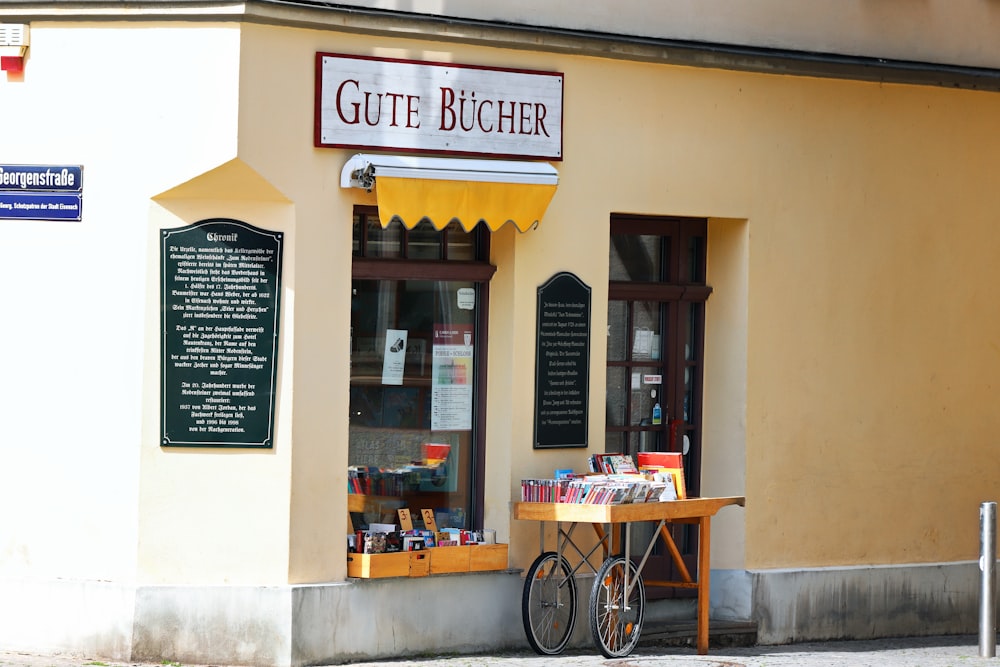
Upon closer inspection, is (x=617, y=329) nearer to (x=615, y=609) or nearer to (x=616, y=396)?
(x=616, y=396)

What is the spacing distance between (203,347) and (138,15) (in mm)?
2098

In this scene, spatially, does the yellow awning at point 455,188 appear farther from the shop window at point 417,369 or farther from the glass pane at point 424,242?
the shop window at point 417,369

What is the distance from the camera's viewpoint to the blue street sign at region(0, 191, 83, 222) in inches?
369

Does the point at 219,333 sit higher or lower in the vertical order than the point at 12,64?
lower

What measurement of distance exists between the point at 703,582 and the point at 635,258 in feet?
8.18

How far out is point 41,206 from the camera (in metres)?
9.42

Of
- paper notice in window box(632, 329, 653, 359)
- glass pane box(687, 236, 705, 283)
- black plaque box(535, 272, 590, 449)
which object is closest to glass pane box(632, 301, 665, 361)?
paper notice in window box(632, 329, 653, 359)

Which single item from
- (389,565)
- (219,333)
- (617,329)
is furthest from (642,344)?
(219,333)

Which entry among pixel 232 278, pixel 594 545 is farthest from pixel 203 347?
pixel 594 545

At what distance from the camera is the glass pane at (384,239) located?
10.0 meters

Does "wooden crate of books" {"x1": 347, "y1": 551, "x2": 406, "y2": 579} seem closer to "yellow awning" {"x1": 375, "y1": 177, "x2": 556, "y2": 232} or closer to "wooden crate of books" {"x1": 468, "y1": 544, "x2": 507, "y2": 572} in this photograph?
"wooden crate of books" {"x1": 468, "y1": 544, "x2": 507, "y2": 572}

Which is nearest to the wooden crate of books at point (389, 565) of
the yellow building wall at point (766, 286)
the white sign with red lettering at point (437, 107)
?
the yellow building wall at point (766, 286)

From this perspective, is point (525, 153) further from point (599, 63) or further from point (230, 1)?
point (230, 1)

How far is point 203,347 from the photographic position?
9.33 m
